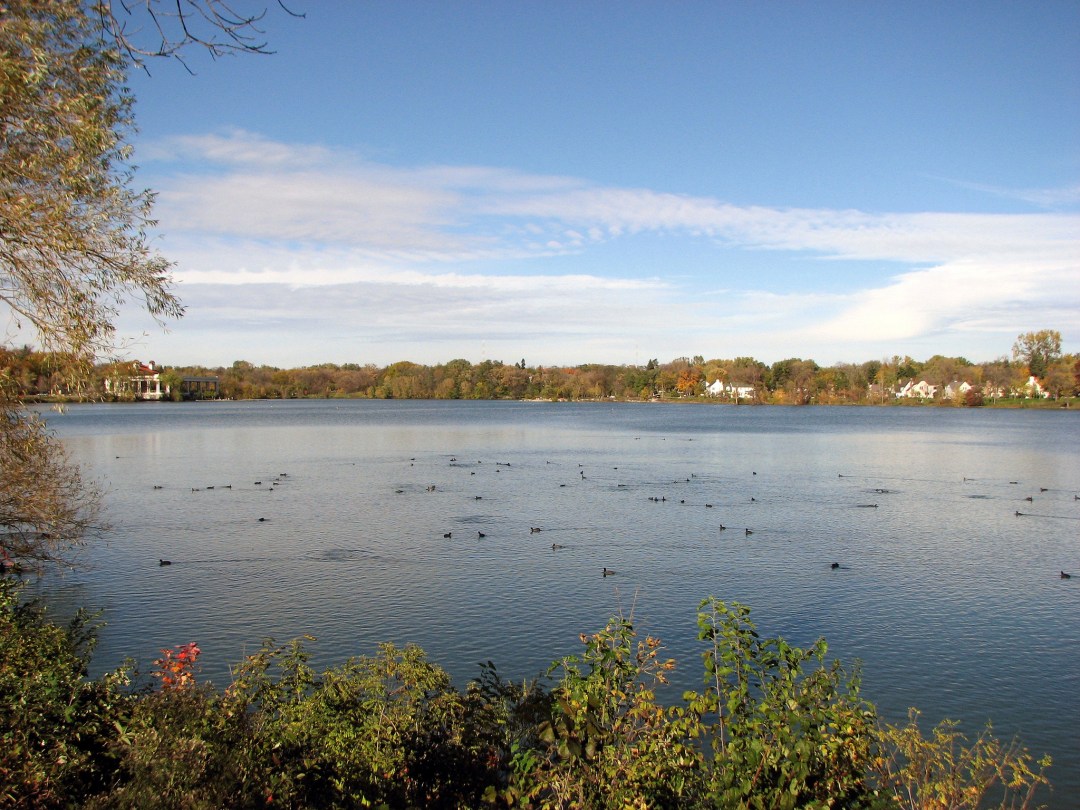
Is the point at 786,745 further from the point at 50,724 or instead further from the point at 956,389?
the point at 956,389

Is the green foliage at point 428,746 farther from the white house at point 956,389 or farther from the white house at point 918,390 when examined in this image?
the white house at point 918,390

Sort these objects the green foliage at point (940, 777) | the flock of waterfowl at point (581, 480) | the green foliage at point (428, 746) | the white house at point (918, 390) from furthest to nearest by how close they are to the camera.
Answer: the white house at point (918, 390) → the flock of waterfowl at point (581, 480) → the green foliage at point (940, 777) → the green foliage at point (428, 746)

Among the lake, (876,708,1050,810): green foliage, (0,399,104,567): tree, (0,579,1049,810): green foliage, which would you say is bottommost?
the lake

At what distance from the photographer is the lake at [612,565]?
18.0 m

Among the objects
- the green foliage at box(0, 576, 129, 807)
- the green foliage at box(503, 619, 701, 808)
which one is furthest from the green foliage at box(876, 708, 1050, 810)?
the green foliage at box(0, 576, 129, 807)

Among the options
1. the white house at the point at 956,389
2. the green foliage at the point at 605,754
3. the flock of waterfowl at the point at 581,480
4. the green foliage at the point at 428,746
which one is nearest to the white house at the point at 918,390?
the white house at the point at 956,389

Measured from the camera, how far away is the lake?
18.0 m

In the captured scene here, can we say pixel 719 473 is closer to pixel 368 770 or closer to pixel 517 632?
pixel 517 632

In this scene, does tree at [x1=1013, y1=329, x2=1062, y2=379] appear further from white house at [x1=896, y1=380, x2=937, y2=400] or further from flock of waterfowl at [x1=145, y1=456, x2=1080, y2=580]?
flock of waterfowl at [x1=145, y1=456, x2=1080, y2=580]

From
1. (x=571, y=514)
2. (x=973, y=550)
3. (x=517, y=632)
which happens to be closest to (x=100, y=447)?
(x=571, y=514)

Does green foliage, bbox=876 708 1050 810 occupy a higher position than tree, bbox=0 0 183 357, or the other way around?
tree, bbox=0 0 183 357

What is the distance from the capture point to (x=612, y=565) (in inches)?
1042

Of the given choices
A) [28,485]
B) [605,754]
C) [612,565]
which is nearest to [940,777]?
[605,754]

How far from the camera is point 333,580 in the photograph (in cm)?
2458
